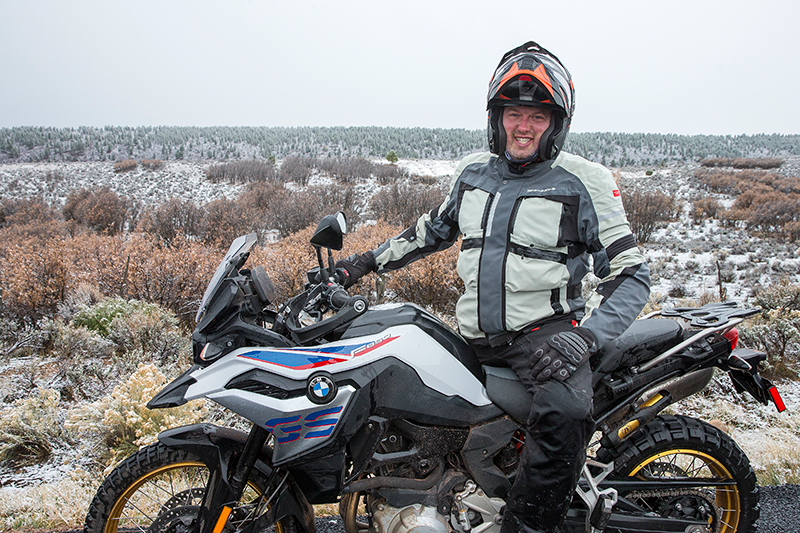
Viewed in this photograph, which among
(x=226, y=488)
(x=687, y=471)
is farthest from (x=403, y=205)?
(x=226, y=488)

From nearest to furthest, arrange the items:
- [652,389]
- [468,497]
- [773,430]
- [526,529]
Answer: [526,529] → [468,497] → [652,389] → [773,430]

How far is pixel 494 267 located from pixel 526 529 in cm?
111

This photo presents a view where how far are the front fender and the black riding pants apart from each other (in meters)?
0.92

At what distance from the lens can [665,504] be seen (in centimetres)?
236

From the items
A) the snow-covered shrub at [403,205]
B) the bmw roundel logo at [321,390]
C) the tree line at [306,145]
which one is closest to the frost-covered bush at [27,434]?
the bmw roundel logo at [321,390]

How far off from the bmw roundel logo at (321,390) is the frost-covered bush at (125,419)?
2253mm

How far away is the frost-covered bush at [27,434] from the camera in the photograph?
3686 mm

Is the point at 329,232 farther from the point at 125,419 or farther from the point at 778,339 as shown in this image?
the point at 778,339

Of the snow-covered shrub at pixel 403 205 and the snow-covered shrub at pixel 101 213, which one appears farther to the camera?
the snow-covered shrub at pixel 101 213

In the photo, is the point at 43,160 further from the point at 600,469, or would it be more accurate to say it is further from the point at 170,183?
the point at 600,469

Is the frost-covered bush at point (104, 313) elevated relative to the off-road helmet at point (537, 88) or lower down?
lower down

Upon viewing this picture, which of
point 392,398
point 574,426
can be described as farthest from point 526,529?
point 392,398

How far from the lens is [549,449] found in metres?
1.83

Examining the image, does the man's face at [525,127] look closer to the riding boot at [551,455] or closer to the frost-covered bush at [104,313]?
the riding boot at [551,455]
